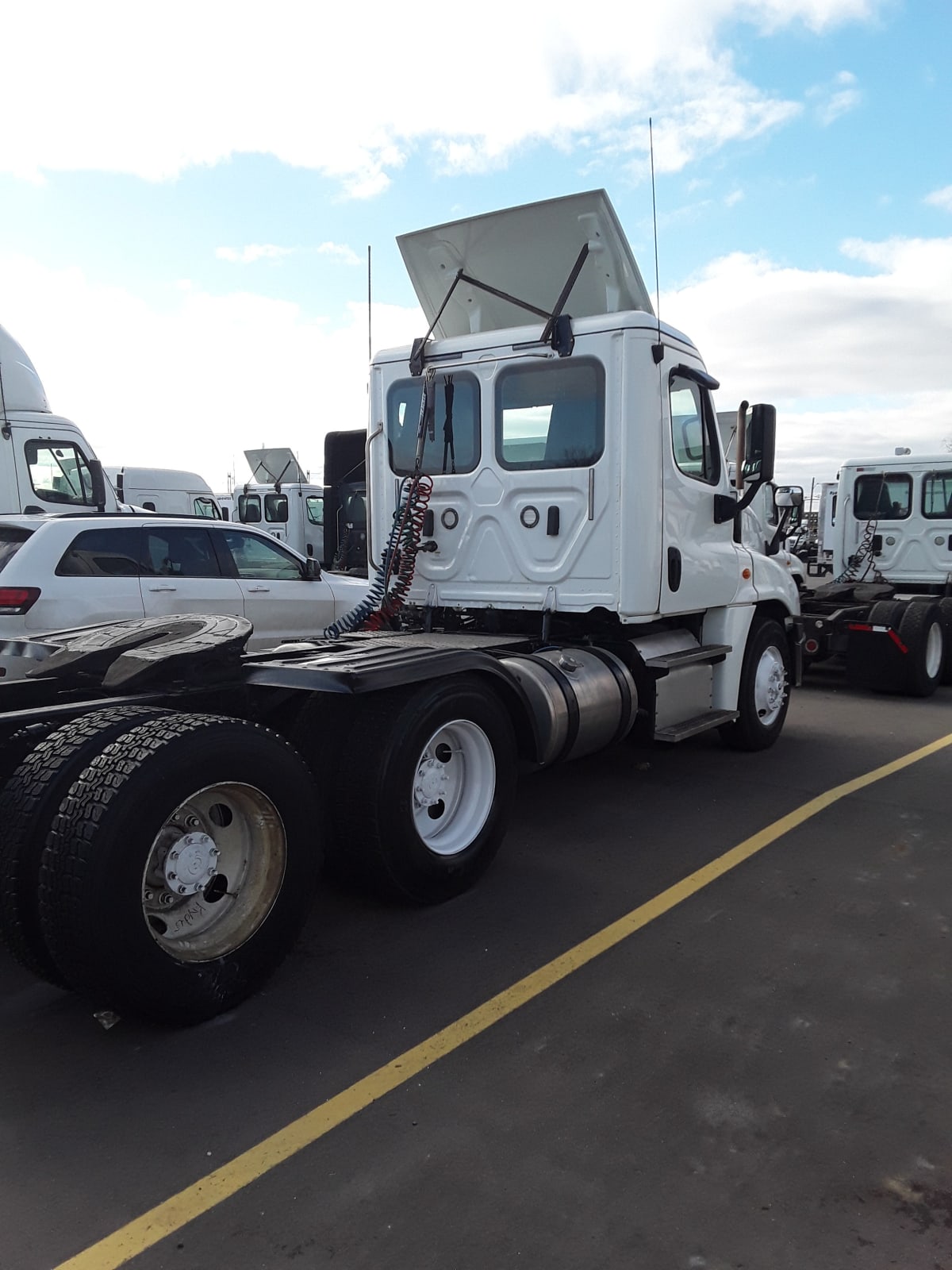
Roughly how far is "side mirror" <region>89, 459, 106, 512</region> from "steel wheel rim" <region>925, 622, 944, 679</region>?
31.9 ft

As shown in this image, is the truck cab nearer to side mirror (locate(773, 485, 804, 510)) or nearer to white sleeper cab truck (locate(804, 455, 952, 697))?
white sleeper cab truck (locate(804, 455, 952, 697))

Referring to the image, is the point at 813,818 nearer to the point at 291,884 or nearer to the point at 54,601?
the point at 291,884

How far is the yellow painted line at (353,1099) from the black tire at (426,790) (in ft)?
2.46

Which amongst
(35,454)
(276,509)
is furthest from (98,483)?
(276,509)

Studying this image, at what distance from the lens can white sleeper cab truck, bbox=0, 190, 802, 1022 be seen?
3.16 m

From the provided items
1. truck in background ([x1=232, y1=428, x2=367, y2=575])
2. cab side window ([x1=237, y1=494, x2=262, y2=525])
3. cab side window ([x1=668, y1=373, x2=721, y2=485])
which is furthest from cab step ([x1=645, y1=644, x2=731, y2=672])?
cab side window ([x1=237, y1=494, x2=262, y2=525])

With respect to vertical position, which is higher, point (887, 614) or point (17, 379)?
point (17, 379)

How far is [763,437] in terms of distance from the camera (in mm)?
6316

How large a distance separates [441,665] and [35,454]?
9.48m

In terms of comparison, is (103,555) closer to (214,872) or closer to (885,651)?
(214,872)

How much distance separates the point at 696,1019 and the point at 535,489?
3.44 meters

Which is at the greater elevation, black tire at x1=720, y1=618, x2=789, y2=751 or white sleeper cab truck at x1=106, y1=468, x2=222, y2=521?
white sleeper cab truck at x1=106, y1=468, x2=222, y2=521

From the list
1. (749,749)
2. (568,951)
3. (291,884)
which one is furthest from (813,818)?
(291,884)

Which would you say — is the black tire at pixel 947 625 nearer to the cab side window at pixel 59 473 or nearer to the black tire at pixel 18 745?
the black tire at pixel 18 745
